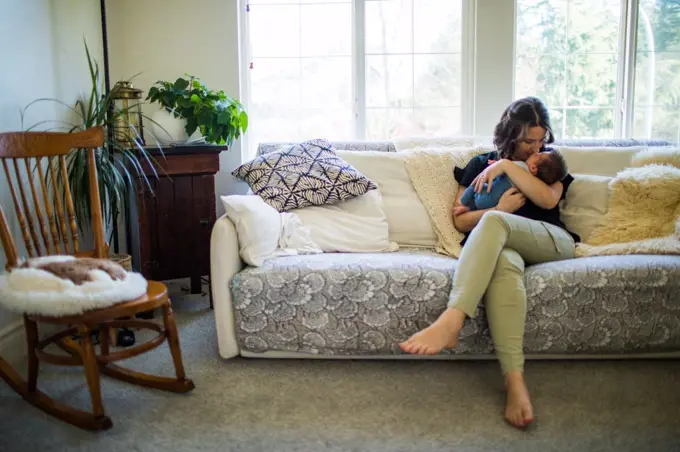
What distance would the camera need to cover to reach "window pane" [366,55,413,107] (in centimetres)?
365

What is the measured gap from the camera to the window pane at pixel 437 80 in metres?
3.65

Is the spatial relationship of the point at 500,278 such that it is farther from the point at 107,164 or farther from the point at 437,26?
the point at 437,26

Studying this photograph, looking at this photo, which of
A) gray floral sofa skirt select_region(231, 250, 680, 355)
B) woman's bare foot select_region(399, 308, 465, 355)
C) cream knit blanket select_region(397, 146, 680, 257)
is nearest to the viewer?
woman's bare foot select_region(399, 308, 465, 355)

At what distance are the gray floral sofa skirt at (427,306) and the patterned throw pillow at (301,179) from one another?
0.41 meters

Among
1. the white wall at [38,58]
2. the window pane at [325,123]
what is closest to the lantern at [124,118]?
the white wall at [38,58]

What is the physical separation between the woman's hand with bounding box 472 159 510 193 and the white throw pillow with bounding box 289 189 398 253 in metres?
0.44

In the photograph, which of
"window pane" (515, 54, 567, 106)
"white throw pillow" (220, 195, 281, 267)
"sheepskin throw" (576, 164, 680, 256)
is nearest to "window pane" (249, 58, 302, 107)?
"window pane" (515, 54, 567, 106)

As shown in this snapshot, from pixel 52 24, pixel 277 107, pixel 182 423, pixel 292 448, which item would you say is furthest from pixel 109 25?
pixel 292 448

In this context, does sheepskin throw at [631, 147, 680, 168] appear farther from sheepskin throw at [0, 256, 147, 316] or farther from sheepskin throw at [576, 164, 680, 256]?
sheepskin throw at [0, 256, 147, 316]

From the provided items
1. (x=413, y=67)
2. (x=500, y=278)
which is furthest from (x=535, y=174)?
(x=413, y=67)

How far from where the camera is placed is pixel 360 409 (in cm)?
202

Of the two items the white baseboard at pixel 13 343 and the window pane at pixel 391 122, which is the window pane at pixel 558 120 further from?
the white baseboard at pixel 13 343

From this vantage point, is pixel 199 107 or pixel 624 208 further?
pixel 199 107

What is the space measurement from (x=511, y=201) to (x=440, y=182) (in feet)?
1.38
